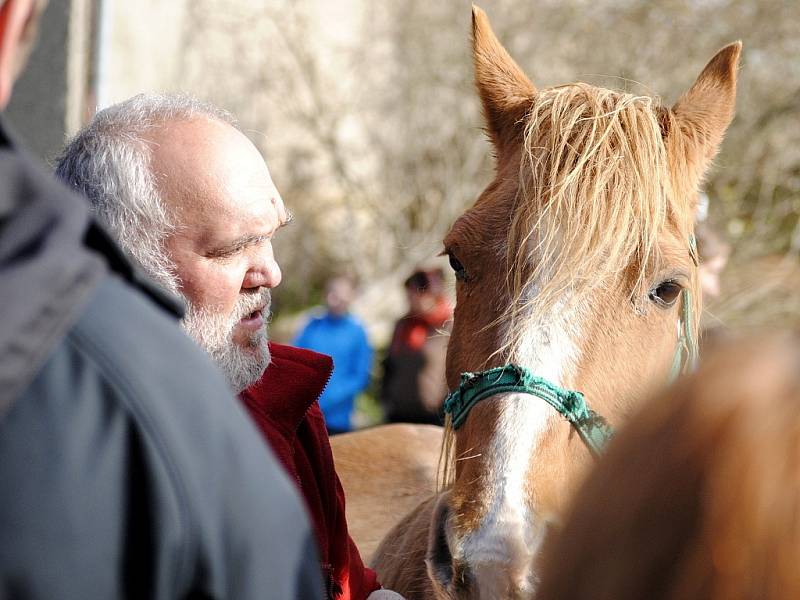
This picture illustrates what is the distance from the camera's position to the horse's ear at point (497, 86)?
8.58ft

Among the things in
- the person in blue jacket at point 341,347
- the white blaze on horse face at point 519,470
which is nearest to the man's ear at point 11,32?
the white blaze on horse face at point 519,470

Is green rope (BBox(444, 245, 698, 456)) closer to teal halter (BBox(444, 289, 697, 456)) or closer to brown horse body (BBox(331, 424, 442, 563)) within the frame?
teal halter (BBox(444, 289, 697, 456))

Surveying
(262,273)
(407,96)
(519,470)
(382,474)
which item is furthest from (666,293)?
(407,96)

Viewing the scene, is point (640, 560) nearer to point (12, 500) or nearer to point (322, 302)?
point (12, 500)

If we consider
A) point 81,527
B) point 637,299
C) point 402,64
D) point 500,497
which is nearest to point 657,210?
point 637,299

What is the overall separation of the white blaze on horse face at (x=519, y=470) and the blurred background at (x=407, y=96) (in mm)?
6776

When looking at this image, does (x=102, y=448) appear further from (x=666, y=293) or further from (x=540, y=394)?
(x=666, y=293)

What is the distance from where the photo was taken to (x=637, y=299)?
2.13 metres

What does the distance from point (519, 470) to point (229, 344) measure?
63cm

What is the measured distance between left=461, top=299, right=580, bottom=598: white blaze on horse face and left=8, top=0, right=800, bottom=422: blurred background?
678cm

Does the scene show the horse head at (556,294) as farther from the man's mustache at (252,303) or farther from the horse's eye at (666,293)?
the man's mustache at (252,303)

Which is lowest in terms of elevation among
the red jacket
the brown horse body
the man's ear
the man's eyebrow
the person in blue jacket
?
the person in blue jacket

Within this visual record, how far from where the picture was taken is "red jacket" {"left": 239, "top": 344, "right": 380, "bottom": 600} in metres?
1.92

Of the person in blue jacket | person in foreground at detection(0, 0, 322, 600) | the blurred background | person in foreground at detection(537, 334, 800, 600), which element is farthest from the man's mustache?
the blurred background
